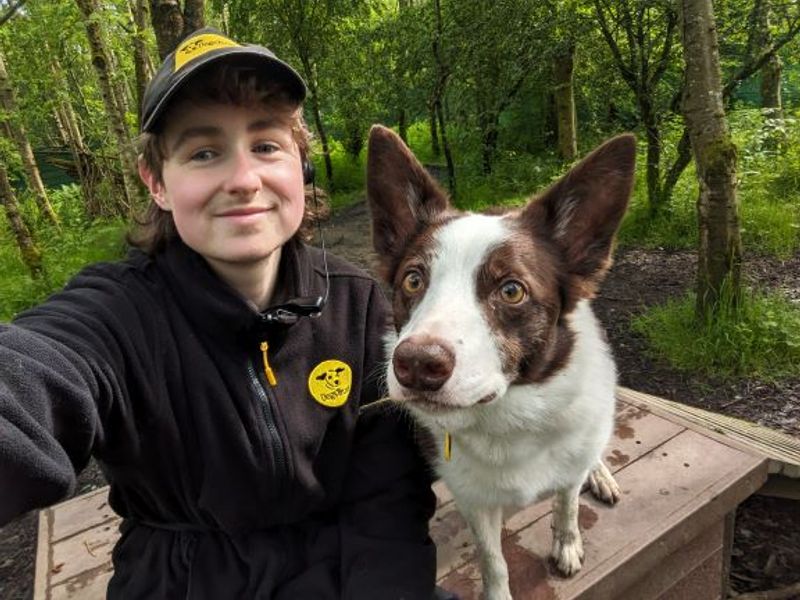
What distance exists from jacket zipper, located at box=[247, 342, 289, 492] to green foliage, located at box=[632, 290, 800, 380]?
352cm

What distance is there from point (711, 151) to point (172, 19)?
3.75 meters

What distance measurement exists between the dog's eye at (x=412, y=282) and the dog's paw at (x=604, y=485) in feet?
4.17

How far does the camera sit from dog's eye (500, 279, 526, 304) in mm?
1631

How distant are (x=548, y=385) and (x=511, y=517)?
87 centimetres

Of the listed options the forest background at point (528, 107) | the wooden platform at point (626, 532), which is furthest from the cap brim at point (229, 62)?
the wooden platform at point (626, 532)

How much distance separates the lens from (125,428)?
1.38 meters

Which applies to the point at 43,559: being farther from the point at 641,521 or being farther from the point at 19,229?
the point at 19,229

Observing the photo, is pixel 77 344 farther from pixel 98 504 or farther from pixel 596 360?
pixel 98 504

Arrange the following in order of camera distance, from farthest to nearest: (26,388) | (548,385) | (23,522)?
(23,522), (548,385), (26,388)

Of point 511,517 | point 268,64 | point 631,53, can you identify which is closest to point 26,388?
point 268,64

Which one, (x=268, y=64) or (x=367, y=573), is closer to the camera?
(x=268, y=64)

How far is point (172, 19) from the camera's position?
13.3 feet

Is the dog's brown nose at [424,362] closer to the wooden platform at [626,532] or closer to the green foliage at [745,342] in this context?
the wooden platform at [626,532]

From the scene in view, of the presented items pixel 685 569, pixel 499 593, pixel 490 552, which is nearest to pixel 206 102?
pixel 490 552
